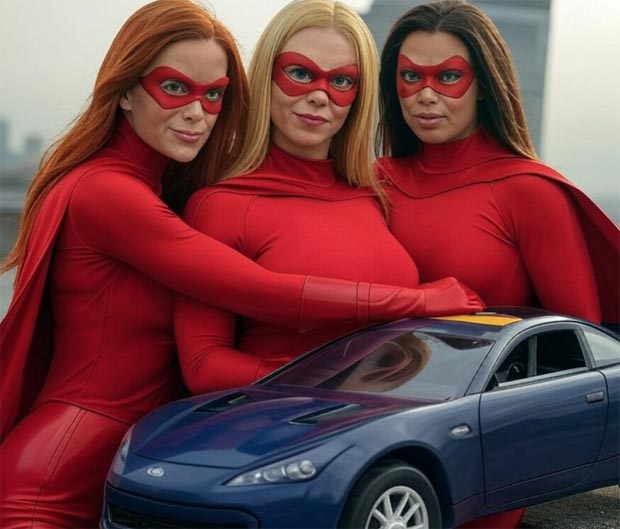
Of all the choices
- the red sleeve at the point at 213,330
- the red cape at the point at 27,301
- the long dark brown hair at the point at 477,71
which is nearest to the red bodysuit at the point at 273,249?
the red sleeve at the point at 213,330

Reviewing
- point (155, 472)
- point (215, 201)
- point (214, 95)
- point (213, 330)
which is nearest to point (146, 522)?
point (155, 472)

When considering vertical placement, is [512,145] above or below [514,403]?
above

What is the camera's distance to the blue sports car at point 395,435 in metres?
4.91

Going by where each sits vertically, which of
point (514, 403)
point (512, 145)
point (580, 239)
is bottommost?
point (514, 403)

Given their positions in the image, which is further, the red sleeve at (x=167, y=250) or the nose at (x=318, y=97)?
the nose at (x=318, y=97)

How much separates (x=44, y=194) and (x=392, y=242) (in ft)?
6.19

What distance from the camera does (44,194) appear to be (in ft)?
21.0

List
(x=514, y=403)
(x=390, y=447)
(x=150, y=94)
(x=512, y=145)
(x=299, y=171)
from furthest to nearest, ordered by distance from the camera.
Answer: (x=512, y=145), (x=299, y=171), (x=150, y=94), (x=514, y=403), (x=390, y=447)

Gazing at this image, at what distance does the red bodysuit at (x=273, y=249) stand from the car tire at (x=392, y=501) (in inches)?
50.1

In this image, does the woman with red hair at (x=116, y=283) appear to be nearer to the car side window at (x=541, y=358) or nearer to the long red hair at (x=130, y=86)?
the long red hair at (x=130, y=86)

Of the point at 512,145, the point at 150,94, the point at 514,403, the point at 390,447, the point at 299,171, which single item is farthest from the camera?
the point at 512,145

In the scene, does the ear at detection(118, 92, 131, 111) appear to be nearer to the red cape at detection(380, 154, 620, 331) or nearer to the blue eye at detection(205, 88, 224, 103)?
the blue eye at detection(205, 88, 224, 103)

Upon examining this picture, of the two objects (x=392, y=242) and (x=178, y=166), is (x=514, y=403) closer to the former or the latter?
(x=392, y=242)

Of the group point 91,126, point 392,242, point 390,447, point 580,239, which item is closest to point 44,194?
point 91,126
